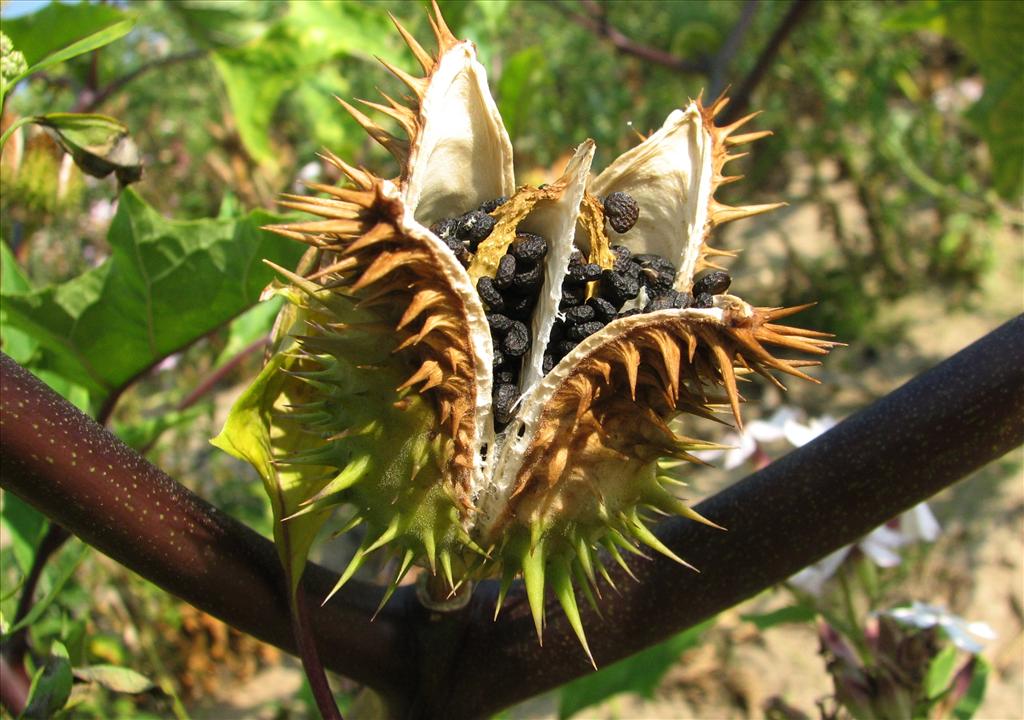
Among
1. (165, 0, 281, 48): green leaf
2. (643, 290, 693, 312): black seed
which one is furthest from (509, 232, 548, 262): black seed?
(165, 0, 281, 48): green leaf

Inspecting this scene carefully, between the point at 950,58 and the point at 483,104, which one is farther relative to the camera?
the point at 950,58

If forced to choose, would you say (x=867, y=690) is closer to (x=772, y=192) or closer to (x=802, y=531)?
(x=802, y=531)

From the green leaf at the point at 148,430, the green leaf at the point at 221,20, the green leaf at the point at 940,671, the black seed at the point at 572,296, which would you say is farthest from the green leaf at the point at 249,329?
the green leaf at the point at 940,671

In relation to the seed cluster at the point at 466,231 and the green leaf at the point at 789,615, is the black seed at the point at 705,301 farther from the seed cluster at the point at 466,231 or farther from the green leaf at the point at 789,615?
the green leaf at the point at 789,615

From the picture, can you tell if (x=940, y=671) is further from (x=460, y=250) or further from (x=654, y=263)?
(x=460, y=250)

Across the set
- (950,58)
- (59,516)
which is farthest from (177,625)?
(950,58)

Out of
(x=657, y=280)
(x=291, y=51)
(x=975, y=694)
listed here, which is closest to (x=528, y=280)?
(x=657, y=280)

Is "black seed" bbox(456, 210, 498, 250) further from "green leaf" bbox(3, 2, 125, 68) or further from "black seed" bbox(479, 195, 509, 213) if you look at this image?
"green leaf" bbox(3, 2, 125, 68)
